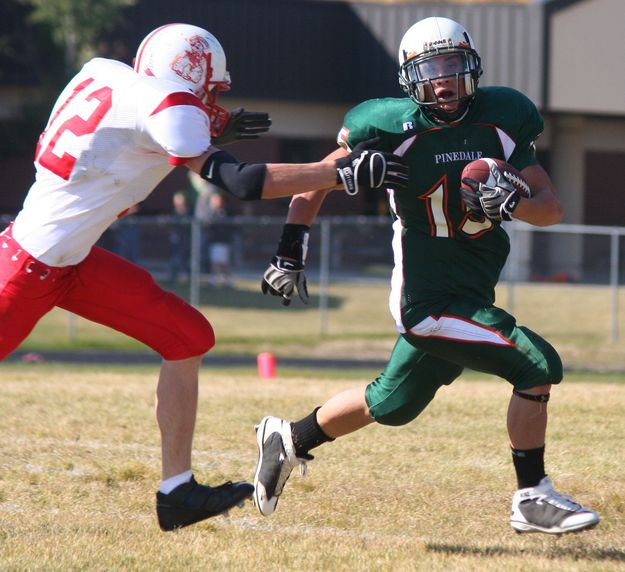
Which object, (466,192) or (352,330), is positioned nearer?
(466,192)

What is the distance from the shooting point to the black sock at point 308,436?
16.9 ft

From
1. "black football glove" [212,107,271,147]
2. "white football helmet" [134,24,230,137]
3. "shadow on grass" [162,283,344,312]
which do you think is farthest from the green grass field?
"shadow on grass" [162,283,344,312]

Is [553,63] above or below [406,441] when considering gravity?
above

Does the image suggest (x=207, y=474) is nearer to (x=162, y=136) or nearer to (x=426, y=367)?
(x=426, y=367)

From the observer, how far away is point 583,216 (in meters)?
24.4

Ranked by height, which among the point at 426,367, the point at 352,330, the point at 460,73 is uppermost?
the point at 460,73

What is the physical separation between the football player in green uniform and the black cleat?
11.1 inches

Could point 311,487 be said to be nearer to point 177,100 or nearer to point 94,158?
point 94,158

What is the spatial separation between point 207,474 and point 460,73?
2.36m

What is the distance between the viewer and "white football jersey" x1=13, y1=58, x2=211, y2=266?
441 cm

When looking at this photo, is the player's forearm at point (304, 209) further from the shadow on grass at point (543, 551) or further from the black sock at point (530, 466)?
the shadow on grass at point (543, 551)

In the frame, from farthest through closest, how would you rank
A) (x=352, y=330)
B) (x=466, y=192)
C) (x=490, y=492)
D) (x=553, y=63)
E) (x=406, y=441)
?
(x=553, y=63) < (x=352, y=330) < (x=406, y=441) < (x=490, y=492) < (x=466, y=192)

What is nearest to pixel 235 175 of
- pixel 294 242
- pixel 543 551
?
pixel 294 242

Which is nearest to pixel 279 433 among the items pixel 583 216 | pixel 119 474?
pixel 119 474
